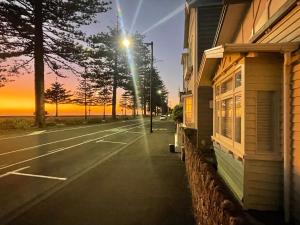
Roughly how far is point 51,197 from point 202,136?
10205mm

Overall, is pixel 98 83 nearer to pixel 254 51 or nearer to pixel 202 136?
pixel 202 136

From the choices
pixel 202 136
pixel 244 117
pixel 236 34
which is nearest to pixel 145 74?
pixel 202 136

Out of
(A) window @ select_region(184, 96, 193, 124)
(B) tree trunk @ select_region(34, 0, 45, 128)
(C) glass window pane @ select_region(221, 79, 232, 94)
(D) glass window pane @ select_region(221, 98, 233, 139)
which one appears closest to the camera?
(C) glass window pane @ select_region(221, 79, 232, 94)

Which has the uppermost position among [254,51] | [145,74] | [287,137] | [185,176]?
[145,74]

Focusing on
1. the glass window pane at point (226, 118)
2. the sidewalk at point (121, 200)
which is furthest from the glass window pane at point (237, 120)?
the sidewalk at point (121, 200)

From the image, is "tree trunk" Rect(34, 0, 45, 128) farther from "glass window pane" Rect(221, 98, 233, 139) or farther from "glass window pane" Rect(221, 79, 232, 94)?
"glass window pane" Rect(221, 79, 232, 94)

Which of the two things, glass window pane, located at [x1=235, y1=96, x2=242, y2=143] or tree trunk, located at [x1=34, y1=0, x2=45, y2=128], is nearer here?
glass window pane, located at [x1=235, y1=96, x2=242, y2=143]

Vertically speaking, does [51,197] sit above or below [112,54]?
below

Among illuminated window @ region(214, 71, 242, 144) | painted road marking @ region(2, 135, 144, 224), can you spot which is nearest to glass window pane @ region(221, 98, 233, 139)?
illuminated window @ region(214, 71, 242, 144)

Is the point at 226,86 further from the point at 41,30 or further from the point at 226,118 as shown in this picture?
the point at 41,30

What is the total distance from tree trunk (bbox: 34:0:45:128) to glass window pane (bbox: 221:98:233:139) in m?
25.8

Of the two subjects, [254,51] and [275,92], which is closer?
[254,51]

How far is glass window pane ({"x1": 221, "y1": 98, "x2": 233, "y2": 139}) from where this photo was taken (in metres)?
8.34

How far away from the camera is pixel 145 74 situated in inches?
3036
